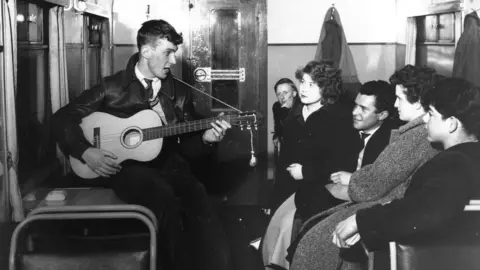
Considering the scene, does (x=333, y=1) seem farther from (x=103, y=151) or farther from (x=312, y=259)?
(x=312, y=259)

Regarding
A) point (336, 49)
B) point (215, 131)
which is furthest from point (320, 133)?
point (336, 49)

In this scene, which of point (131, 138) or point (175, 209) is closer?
point (175, 209)

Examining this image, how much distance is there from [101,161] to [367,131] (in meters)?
1.40

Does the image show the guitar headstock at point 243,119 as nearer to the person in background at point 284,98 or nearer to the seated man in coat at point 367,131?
the seated man in coat at point 367,131

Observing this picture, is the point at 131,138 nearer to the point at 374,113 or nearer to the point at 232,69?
the point at 374,113

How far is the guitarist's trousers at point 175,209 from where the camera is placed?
10.1 ft

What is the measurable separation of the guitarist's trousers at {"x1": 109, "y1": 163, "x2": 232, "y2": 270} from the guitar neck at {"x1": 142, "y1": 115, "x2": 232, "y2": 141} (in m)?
0.19

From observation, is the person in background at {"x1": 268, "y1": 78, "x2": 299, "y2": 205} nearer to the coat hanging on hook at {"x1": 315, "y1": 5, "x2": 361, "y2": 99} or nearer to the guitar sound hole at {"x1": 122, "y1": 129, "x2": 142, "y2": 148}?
the coat hanging on hook at {"x1": 315, "y1": 5, "x2": 361, "y2": 99}

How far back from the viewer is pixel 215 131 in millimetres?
3506

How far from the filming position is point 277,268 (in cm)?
326

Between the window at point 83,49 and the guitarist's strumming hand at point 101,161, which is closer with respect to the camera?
the guitarist's strumming hand at point 101,161

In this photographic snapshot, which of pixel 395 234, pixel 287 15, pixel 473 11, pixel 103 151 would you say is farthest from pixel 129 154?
pixel 287 15

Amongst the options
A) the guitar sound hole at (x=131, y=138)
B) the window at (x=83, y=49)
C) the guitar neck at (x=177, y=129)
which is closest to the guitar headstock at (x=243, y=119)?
the guitar neck at (x=177, y=129)

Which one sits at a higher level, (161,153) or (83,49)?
(83,49)
